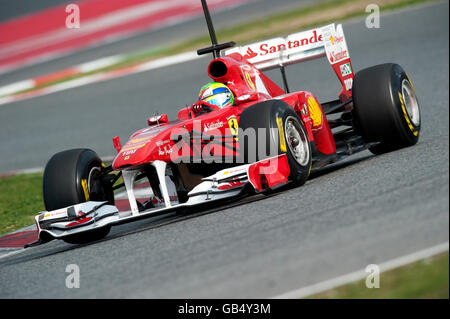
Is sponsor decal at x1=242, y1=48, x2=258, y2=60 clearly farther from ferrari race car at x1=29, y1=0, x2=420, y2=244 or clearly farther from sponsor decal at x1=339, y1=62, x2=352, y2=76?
sponsor decal at x1=339, y1=62, x2=352, y2=76

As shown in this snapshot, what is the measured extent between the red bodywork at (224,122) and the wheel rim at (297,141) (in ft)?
1.34

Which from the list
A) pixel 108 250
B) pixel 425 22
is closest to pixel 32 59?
pixel 425 22

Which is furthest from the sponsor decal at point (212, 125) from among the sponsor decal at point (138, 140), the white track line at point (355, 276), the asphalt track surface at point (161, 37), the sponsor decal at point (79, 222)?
the asphalt track surface at point (161, 37)

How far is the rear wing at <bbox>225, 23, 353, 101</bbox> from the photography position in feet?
27.0

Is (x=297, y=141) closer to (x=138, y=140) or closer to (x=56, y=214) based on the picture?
A: (x=138, y=140)

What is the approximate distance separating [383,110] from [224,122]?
5.08ft

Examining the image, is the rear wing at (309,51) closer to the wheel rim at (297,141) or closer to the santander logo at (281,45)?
the santander logo at (281,45)

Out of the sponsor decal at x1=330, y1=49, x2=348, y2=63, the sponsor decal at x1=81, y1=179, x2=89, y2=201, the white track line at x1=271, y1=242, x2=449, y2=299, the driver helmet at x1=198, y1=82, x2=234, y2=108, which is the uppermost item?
the sponsor decal at x1=330, y1=49, x2=348, y2=63

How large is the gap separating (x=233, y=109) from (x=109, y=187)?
→ 136 cm

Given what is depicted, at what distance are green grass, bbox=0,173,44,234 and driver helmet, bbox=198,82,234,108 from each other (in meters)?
2.85

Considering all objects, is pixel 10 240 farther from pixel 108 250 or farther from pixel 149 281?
pixel 149 281

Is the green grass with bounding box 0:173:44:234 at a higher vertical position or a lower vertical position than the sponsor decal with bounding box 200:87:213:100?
lower

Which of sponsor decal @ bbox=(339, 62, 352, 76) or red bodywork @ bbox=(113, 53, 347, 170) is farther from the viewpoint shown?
sponsor decal @ bbox=(339, 62, 352, 76)

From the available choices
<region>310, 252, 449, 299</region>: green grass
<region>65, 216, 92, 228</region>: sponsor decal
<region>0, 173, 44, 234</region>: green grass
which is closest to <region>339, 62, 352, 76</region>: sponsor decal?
<region>65, 216, 92, 228</region>: sponsor decal
